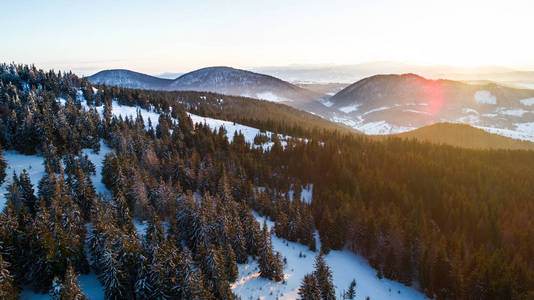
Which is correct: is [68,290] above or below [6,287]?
above

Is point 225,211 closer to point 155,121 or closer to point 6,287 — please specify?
point 6,287

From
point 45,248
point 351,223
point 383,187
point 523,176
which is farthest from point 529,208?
point 45,248

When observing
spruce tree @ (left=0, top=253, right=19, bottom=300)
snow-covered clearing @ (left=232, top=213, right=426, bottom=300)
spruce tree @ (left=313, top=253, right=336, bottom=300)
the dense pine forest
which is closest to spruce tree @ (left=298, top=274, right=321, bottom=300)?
the dense pine forest

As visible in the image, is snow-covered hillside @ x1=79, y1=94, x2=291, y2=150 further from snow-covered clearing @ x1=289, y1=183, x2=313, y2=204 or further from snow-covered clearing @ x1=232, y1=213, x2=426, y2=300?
snow-covered clearing @ x1=232, y1=213, x2=426, y2=300

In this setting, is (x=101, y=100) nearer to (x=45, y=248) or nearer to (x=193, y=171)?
(x=193, y=171)

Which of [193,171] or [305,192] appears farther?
[305,192]

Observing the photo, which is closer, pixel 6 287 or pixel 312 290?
pixel 6 287

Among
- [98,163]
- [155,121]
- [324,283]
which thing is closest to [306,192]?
[324,283]
